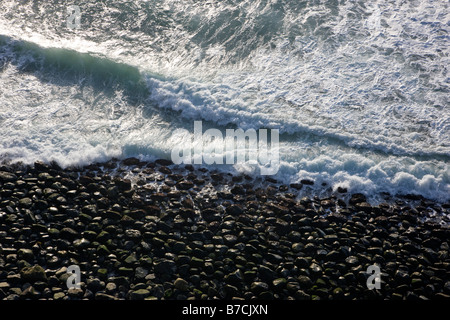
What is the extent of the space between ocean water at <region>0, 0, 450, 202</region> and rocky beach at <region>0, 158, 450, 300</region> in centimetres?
74

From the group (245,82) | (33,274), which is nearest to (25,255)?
(33,274)

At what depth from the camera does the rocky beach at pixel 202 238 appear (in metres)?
6.70

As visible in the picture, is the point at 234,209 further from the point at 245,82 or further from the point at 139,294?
the point at 245,82

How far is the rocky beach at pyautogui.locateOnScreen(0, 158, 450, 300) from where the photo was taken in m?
6.70

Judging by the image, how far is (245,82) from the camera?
11.7 m

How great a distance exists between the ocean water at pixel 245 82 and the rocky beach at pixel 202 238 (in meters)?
0.74

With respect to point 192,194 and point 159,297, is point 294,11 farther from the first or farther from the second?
point 159,297

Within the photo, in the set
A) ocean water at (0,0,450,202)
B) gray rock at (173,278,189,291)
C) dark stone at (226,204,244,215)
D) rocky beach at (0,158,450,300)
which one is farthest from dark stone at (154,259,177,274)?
ocean water at (0,0,450,202)

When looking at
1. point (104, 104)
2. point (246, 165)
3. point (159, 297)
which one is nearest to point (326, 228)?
point (246, 165)

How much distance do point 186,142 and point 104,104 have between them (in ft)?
8.49

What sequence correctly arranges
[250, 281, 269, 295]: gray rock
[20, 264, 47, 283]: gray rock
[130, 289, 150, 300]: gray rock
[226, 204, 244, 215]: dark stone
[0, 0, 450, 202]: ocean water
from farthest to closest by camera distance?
[0, 0, 450, 202]: ocean water, [226, 204, 244, 215]: dark stone, [250, 281, 269, 295]: gray rock, [20, 264, 47, 283]: gray rock, [130, 289, 150, 300]: gray rock

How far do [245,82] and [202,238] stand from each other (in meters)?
5.50

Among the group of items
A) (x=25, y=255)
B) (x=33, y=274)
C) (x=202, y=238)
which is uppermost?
(x=202, y=238)

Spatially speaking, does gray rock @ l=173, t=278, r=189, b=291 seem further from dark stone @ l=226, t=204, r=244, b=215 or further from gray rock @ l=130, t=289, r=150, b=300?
dark stone @ l=226, t=204, r=244, b=215
